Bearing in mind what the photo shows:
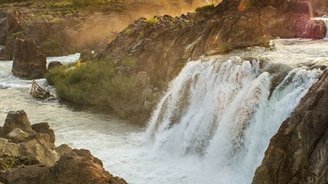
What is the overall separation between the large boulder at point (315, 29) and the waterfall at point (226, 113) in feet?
21.3

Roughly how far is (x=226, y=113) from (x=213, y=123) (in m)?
0.91

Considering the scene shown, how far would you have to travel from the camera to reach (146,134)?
2225cm

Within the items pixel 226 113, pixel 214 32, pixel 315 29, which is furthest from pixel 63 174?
pixel 315 29

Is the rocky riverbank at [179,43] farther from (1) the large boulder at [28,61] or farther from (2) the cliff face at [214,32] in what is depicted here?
(1) the large boulder at [28,61]

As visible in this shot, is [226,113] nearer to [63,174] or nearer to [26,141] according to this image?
[26,141]

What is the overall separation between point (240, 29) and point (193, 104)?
5339mm

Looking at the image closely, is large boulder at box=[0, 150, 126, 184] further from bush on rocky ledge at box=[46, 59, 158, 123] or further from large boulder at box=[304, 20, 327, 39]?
large boulder at box=[304, 20, 327, 39]

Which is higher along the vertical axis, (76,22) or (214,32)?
(214,32)

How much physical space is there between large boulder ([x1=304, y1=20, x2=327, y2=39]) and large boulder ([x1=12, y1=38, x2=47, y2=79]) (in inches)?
736

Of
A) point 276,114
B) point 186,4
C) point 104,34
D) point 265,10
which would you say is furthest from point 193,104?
point 186,4

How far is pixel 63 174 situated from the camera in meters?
13.2

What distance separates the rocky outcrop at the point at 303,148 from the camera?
37.2ft

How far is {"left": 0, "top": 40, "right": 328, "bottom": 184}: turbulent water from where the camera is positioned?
16.1 m

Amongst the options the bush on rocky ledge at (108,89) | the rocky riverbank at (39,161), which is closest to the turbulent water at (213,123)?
the bush on rocky ledge at (108,89)
